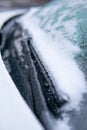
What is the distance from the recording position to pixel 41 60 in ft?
5.65

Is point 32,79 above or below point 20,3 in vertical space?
below

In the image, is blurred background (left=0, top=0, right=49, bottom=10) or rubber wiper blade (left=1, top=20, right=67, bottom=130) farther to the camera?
blurred background (left=0, top=0, right=49, bottom=10)

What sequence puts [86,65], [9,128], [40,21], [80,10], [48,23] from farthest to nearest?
[40,21], [48,23], [80,10], [86,65], [9,128]

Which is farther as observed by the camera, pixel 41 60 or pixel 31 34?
pixel 31 34

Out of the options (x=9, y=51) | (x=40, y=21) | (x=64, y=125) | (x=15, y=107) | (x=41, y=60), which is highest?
(x=40, y=21)

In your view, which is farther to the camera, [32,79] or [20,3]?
[20,3]

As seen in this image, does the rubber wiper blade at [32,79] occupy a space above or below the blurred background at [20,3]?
below

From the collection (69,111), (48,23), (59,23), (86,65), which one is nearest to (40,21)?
(48,23)

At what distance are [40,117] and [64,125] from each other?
105 mm

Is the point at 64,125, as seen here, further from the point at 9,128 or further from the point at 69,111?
the point at 9,128

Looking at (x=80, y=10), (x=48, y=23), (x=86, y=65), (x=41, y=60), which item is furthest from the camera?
(x=48, y=23)

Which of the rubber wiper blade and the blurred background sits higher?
the blurred background

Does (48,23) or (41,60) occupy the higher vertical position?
(48,23)

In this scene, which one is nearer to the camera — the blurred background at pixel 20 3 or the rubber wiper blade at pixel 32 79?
the rubber wiper blade at pixel 32 79
